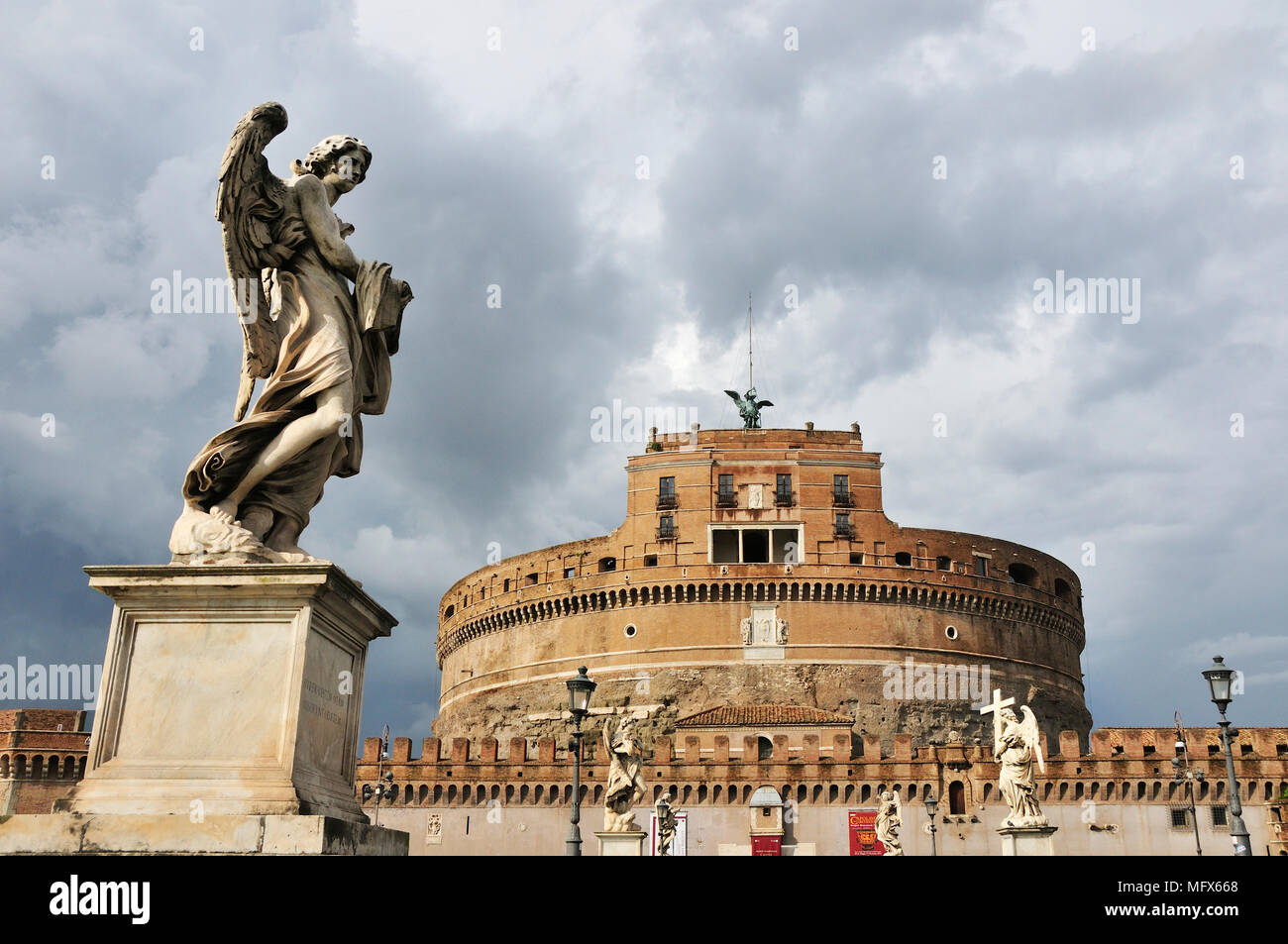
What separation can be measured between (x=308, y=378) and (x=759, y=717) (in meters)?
42.5

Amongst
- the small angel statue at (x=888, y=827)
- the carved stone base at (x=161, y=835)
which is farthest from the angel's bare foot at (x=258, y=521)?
the small angel statue at (x=888, y=827)

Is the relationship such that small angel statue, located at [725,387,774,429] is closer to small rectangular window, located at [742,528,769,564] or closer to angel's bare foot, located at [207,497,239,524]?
small rectangular window, located at [742,528,769,564]

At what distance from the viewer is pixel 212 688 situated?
3605 mm

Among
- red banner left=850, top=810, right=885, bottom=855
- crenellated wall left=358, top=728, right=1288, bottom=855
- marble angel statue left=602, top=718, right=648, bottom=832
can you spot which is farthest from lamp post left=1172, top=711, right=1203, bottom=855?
marble angel statue left=602, top=718, right=648, bottom=832

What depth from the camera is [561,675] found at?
170 feet

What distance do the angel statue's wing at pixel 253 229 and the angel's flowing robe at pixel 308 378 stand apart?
0.07m

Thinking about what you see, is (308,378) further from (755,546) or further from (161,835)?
(755,546)

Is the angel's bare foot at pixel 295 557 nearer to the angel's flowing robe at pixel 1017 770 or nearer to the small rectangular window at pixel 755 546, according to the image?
the angel's flowing robe at pixel 1017 770

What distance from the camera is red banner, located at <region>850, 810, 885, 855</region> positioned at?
1583 inches

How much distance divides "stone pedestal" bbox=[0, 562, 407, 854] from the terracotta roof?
42066 millimetres

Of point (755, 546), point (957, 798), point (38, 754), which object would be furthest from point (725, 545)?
point (38, 754)

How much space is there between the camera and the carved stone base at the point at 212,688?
3461mm
